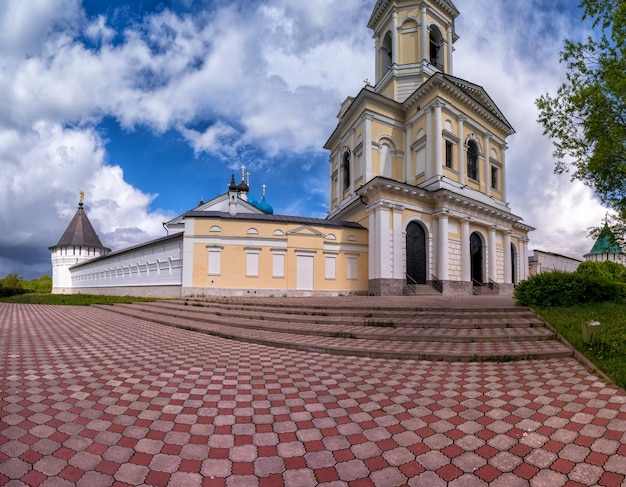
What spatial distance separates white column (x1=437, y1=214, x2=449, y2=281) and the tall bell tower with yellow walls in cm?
Answer: 6

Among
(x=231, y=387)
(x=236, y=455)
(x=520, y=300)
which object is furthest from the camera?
(x=520, y=300)

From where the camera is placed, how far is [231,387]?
417 cm

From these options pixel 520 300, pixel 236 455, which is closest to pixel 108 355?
pixel 236 455

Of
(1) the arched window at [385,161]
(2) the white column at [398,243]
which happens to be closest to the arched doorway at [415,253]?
(2) the white column at [398,243]

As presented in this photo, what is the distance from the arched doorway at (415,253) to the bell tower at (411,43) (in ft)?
37.7

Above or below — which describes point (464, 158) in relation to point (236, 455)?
above

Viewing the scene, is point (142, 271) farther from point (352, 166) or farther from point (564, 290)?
point (564, 290)

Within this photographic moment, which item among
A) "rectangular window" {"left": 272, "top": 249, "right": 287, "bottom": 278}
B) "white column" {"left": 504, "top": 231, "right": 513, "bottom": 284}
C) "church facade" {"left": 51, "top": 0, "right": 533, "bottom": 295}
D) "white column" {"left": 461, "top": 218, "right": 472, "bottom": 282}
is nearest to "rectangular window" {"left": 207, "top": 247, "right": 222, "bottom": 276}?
"church facade" {"left": 51, "top": 0, "right": 533, "bottom": 295}

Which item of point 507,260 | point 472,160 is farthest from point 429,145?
point 507,260

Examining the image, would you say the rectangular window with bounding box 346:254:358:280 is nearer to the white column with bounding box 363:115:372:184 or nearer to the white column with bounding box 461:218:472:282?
the white column with bounding box 363:115:372:184

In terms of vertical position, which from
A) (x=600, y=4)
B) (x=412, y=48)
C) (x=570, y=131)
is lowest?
(x=570, y=131)

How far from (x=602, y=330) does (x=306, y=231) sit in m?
14.4

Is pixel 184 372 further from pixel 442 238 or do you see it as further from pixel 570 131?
pixel 442 238

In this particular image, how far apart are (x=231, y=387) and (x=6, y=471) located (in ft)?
7.20
